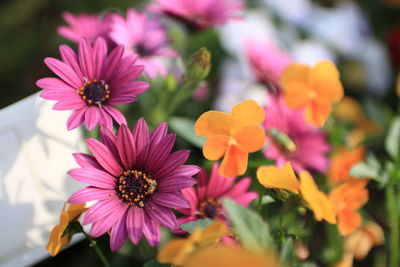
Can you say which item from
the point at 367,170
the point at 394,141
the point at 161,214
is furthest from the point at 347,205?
the point at 161,214

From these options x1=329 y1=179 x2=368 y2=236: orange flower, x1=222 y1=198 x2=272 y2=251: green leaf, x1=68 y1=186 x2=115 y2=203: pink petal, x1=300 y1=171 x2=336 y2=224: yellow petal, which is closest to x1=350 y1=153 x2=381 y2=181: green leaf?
x1=329 y1=179 x2=368 y2=236: orange flower

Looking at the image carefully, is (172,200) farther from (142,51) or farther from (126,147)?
(142,51)

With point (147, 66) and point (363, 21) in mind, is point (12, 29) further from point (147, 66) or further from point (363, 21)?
point (363, 21)

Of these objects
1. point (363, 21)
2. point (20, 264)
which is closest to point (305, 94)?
point (20, 264)

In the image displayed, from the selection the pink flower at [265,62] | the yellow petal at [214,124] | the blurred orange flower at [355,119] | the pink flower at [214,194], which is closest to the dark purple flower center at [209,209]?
the pink flower at [214,194]

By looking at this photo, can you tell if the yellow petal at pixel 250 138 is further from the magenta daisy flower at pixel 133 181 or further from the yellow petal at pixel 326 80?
the yellow petal at pixel 326 80
